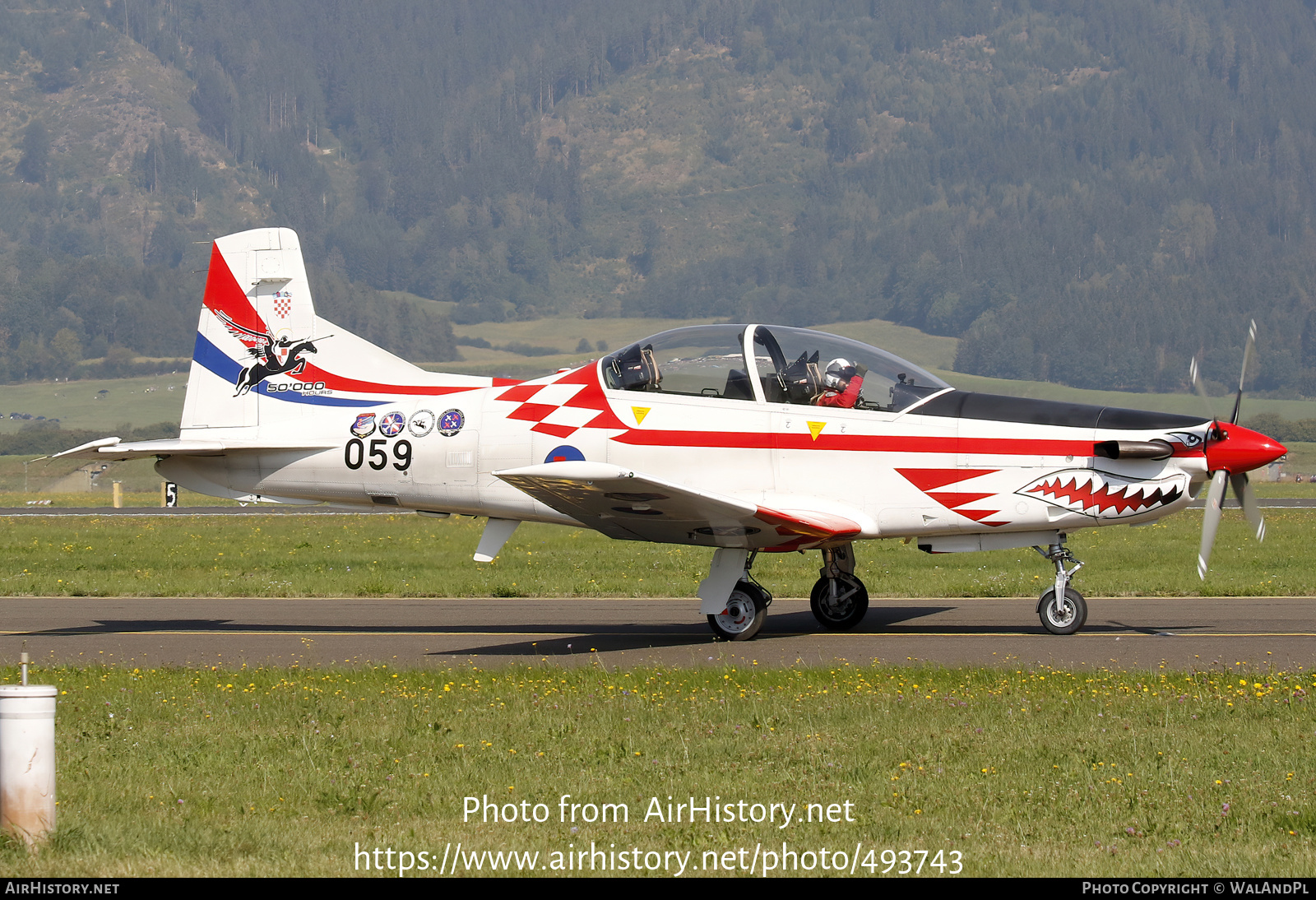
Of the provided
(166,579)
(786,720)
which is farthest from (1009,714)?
(166,579)

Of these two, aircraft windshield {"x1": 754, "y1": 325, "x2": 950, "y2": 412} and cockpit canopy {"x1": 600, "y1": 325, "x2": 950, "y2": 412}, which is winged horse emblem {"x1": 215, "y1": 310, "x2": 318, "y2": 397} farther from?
aircraft windshield {"x1": 754, "y1": 325, "x2": 950, "y2": 412}

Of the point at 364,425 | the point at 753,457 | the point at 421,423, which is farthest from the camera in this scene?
the point at 364,425

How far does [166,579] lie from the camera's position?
66.3 ft

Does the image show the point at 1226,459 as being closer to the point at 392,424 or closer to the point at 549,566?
the point at 392,424

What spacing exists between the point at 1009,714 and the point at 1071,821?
7.61 feet

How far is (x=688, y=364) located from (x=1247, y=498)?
5312 millimetres

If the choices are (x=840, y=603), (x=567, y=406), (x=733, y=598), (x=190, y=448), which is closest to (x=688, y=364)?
(x=567, y=406)

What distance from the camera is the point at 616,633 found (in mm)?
14391

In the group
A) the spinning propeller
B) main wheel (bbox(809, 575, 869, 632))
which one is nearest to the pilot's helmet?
main wheel (bbox(809, 575, 869, 632))

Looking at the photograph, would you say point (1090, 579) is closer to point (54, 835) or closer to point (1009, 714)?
point (1009, 714)

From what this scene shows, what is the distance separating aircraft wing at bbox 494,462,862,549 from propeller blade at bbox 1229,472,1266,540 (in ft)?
11.2

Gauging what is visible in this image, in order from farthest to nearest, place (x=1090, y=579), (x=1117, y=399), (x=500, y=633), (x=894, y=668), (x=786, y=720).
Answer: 1. (x=1117, y=399)
2. (x=1090, y=579)
3. (x=500, y=633)
4. (x=894, y=668)
5. (x=786, y=720)

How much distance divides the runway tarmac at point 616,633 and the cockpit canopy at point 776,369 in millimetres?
2389

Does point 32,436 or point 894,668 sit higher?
point 894,668
